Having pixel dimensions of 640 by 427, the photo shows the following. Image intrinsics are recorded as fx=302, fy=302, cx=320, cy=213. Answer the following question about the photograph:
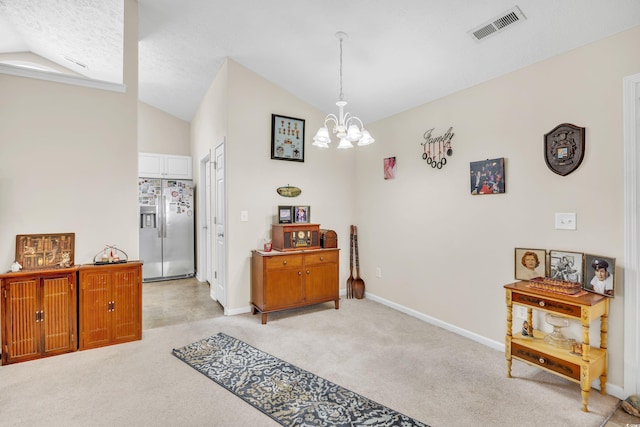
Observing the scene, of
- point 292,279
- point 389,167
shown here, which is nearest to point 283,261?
point 292,279

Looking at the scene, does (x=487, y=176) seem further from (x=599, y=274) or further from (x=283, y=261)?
(x=283, y=261)

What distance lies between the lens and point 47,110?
276cm

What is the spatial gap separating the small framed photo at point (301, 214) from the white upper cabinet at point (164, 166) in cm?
300

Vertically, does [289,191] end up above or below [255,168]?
below

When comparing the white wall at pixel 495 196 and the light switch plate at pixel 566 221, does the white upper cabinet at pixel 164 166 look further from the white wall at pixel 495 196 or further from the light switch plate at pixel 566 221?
the light switch plate at pixel 566 221

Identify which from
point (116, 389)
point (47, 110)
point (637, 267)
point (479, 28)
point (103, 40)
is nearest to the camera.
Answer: point (637, 267)

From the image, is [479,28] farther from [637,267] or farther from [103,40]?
[103,40]

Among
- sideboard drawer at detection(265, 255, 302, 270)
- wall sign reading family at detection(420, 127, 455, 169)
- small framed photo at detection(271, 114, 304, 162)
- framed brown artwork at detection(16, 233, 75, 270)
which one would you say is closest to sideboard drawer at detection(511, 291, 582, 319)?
wall sign reading family at detection(420, 127, 455, 169)

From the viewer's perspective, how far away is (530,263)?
258 cm

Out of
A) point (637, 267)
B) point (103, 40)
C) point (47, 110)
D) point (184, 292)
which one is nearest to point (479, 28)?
point (637, 267)

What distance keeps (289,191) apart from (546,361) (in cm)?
310

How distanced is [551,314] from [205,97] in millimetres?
5144

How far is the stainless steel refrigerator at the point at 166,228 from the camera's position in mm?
5262

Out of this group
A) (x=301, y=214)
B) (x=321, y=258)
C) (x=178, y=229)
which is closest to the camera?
(x=321, y=258)
